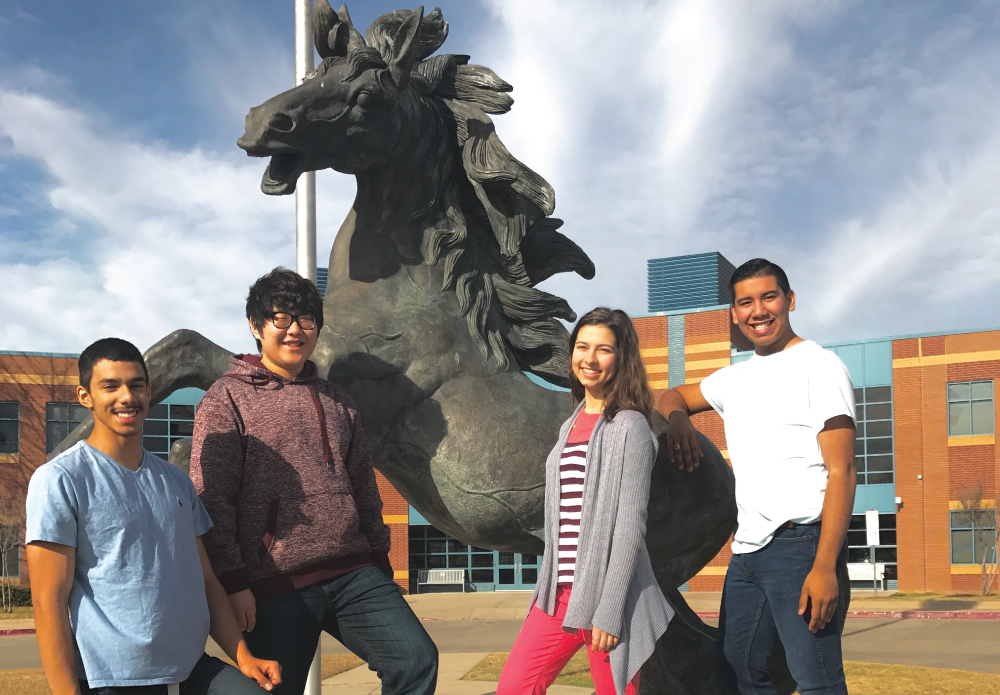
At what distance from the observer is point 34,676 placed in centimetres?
979

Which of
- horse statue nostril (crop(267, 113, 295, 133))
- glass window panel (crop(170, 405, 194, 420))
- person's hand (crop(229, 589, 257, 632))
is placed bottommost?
person's hand (crop(229, 589, 257, 632))

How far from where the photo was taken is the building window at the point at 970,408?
27.1 metres

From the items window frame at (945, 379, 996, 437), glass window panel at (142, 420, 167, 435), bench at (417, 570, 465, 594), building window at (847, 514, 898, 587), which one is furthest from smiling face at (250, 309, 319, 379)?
window frame at (945, 379, 996, 437)

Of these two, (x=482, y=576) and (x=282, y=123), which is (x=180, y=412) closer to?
(x=482, y=576)

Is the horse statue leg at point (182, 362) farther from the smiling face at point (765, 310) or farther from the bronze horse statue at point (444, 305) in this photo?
the smiling face at point (765, 310)

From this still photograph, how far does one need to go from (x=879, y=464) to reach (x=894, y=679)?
→ 20.8 m

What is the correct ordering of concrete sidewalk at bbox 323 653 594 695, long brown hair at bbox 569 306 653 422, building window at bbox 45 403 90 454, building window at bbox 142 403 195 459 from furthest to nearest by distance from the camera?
building window at bbox 45 403 90 454
building window at bbox 142 403 195 459
concrete sidewalk at bbox 323 653 594 695
long brown hair at bbox 569 306 653 422

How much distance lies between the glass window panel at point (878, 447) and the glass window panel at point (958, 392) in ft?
7.25

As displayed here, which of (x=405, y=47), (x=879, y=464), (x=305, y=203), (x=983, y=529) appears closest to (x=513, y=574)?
(x=879, y=464)

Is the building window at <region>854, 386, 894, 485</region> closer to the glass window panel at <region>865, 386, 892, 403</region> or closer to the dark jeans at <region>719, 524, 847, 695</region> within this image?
the glass window panel at <region>865, 386, 892, 403</region>

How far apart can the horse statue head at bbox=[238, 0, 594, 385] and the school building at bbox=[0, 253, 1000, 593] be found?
2330cm

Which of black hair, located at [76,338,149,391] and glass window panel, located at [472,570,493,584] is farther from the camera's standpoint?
glass window panel, located at [472,570,493,584]

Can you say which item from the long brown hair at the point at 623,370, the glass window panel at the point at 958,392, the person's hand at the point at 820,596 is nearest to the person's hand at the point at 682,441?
the long brown hair at the point at 623,370

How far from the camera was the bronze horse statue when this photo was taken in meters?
3.60
